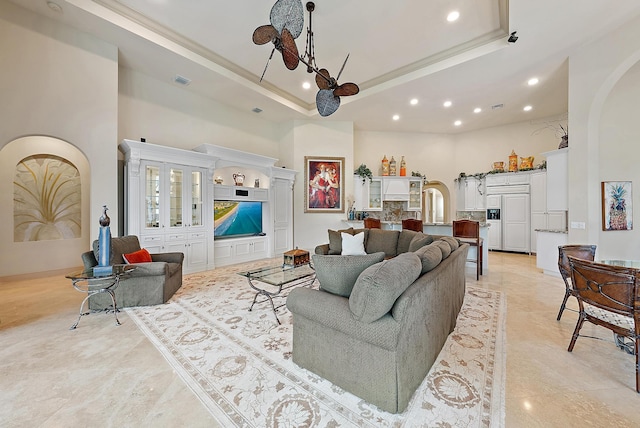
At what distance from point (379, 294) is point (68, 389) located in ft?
7.51

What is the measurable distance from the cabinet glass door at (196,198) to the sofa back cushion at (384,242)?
3521mm

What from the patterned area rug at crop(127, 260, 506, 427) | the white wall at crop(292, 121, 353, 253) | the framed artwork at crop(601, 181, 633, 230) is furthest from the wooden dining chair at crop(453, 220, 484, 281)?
the white wall at crop(292, 121, 353, 253)

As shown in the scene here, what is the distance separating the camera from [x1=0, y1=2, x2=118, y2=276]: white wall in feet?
11.7

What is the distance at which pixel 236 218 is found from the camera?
6.09 metres

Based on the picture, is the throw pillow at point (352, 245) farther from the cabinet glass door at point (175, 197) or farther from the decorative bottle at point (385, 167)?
the decorative bottle at point (385, 167)

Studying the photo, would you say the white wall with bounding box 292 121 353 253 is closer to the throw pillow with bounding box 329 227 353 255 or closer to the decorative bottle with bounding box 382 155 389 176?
the decorative bottle with bounding box 382 155 389 176

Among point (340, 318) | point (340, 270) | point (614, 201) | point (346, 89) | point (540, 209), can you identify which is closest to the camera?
point (340, 318)

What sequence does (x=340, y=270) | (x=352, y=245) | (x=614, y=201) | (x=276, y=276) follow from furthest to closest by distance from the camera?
(x=352, y=245) → (x=614, y=201) → (x=276, y=276) → (x=340, y=270)

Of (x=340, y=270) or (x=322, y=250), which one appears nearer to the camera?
(x=340, y=270)

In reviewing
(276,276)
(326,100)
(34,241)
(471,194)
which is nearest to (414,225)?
(326,100)

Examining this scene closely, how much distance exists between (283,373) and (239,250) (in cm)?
442

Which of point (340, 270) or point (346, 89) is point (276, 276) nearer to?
point (340, 270)

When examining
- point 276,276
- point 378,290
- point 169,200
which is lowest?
point 276,276

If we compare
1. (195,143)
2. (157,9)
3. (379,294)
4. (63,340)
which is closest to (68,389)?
(63,340)
